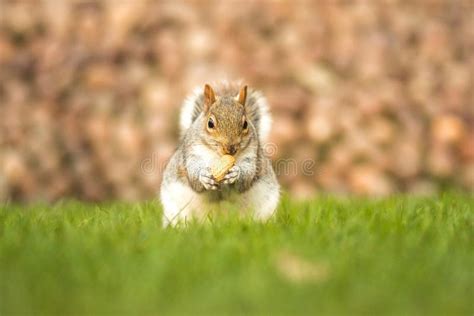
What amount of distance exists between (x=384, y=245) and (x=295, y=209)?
1184 millimetres

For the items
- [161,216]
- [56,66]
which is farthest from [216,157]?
[56,66]

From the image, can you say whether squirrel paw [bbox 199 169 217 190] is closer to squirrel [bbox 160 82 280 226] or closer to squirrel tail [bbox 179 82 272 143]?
squirrel [bbox 160 82 280 226]

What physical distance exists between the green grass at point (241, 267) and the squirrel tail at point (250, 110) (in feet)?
1.78

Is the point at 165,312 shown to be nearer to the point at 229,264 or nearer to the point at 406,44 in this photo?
the point at 229,264

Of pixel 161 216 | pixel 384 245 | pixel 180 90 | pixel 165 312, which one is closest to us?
pixel 165 312

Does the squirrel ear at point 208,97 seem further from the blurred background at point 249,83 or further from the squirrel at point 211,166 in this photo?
the blurred background at point 249,83

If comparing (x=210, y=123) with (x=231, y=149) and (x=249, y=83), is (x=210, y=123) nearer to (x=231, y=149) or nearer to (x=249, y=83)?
(x=231, y=149)

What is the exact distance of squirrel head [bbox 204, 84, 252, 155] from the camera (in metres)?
3.13

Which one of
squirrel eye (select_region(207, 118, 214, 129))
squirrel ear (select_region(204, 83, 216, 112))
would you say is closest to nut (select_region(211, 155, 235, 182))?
squirrel eye (select_region(207, 118, 214, 129))

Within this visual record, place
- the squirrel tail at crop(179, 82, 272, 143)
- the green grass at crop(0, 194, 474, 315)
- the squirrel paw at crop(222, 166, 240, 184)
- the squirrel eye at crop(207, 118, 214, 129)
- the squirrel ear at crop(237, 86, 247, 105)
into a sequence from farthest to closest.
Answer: the squirrel tail at crop(179, 82, 272, 143), the squirrel ear at crop(237, 86, 247, 105), the squirrel eye at crop(207, 118, 214, 129), the squirrel paw at crop(222, 166, 240, 184), the green grass at crop(0, 194, 474, 315)

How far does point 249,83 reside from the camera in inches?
234

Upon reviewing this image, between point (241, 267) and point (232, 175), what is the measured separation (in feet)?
2.53

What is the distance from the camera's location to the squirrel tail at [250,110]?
3.52 metres

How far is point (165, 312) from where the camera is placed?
78.3 inches
